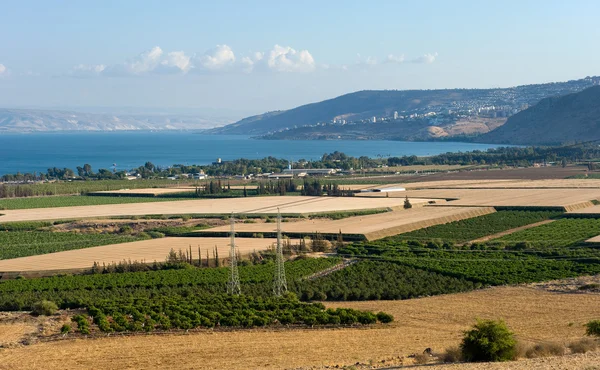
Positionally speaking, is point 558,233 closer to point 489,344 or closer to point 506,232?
point 506,232

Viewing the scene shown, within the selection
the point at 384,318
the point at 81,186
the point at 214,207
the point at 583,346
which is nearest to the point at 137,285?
the point at 384,318

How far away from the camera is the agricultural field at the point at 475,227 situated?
4975cm

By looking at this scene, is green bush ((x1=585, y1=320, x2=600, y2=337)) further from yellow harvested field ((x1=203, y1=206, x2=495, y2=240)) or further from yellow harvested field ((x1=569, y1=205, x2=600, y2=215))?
yellow harvested field ((x1=569, y1=205, x2=600, y2=215))

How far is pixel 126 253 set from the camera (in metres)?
45.2

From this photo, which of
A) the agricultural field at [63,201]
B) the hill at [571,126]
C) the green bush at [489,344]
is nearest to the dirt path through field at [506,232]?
the green bush at [489,344]

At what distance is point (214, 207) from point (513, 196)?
20899mm

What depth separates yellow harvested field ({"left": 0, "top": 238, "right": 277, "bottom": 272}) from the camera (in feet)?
137

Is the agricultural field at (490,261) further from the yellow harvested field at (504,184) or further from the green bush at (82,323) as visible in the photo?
the yellow harvested field at (504,184)

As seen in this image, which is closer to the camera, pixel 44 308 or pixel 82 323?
pixel 82 323

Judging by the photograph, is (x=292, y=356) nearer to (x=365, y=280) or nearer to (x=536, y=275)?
(x=365, y=280)

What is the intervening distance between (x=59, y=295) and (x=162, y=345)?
9.20m

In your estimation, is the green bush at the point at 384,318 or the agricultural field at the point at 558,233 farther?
the agricultural field at the point at 558,233

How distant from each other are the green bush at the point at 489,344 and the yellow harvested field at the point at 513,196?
40481mm

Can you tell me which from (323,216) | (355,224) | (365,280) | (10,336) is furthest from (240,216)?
(10,336)
